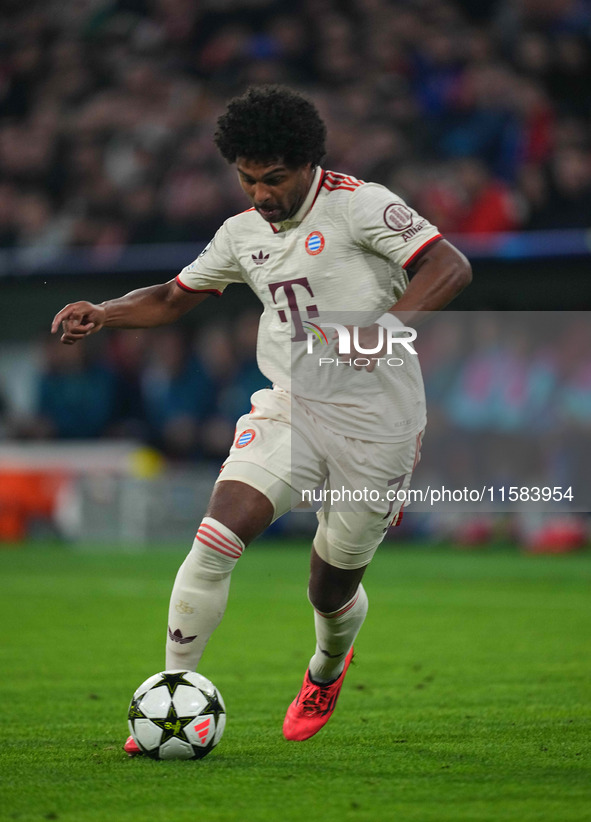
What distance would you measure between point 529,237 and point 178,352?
14.8 ft

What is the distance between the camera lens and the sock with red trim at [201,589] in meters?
3.93

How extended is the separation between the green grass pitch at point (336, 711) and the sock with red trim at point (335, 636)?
0.72 feet

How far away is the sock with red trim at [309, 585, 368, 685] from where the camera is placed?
455 centimetres

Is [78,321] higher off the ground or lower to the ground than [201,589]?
higher

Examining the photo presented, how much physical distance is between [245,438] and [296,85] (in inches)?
484

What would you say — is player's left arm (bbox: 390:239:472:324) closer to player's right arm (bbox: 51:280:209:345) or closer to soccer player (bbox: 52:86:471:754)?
soccer player (bbox: 52:86:471:754)

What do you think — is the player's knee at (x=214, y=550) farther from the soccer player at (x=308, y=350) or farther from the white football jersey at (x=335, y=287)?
the white football jersey at (x=335, y=287)

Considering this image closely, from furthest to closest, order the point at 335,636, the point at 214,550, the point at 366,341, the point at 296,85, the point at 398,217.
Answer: the point at 296,85
the point at 335,636
the point at 398,217
the point at 214,550
the point at 366,341

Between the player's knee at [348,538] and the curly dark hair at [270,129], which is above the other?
the curly dark hair at [270,129]

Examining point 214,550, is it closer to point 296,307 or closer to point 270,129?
point 296,307

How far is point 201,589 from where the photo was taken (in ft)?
13.1

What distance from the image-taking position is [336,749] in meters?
4.11

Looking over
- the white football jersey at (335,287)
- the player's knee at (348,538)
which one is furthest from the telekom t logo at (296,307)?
the player's knee at (348,538)

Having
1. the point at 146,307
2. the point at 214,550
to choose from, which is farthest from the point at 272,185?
the point at 214,550
